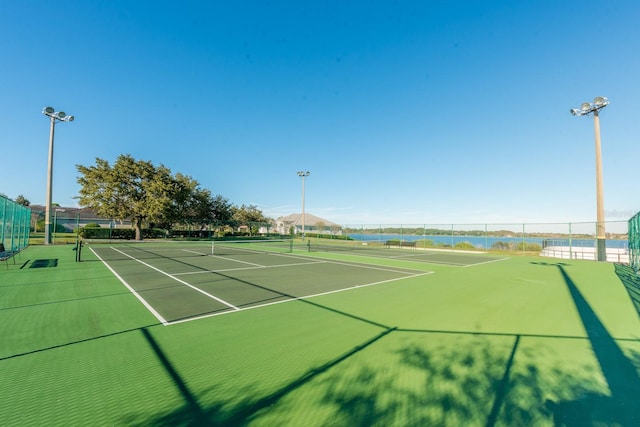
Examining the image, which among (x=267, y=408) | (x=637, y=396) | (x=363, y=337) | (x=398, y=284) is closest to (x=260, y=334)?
(x=363, y=337)

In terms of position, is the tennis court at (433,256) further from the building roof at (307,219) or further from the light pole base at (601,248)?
the building roof at (307,219)

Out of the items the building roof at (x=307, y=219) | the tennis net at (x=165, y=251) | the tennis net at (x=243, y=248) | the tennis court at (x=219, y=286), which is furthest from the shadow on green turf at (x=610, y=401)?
the building roof at (x=307, y=219)

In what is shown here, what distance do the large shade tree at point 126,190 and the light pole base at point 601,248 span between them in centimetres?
3666

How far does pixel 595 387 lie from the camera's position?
3.16 m

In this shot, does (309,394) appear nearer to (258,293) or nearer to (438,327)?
(438,327)

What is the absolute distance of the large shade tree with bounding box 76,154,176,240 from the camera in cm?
2883

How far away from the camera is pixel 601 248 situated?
18.0 m

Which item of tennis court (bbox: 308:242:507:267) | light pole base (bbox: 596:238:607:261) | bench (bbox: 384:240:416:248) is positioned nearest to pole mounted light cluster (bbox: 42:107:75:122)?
tennis court (bbox: 308:242:507:267)

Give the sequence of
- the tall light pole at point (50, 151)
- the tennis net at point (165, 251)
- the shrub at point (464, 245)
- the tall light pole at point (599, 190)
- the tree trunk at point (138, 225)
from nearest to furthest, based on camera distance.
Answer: the tennis net at point (165, 251) < the tall light pole at point (599, 190) < the tall light pole at point (50, 151) < the shrub at point (464, 245) < the tree trunk at point (138, 225)

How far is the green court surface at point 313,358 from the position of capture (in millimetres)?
2652

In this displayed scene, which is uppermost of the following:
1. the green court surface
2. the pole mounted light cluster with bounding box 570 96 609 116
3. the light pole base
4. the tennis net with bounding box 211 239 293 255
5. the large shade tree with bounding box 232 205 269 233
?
the pole mounted light cluster with bounding box 570 96 609 116

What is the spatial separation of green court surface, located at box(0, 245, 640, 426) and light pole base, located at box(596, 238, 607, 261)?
548 inches

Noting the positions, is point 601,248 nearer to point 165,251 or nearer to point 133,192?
point 165,251

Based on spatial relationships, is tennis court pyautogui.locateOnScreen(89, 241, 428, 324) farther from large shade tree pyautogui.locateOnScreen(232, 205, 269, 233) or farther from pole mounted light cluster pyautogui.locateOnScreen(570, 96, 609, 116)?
large shade tree pyautogui.locateOnScreen(232, 205, 269, 233)
